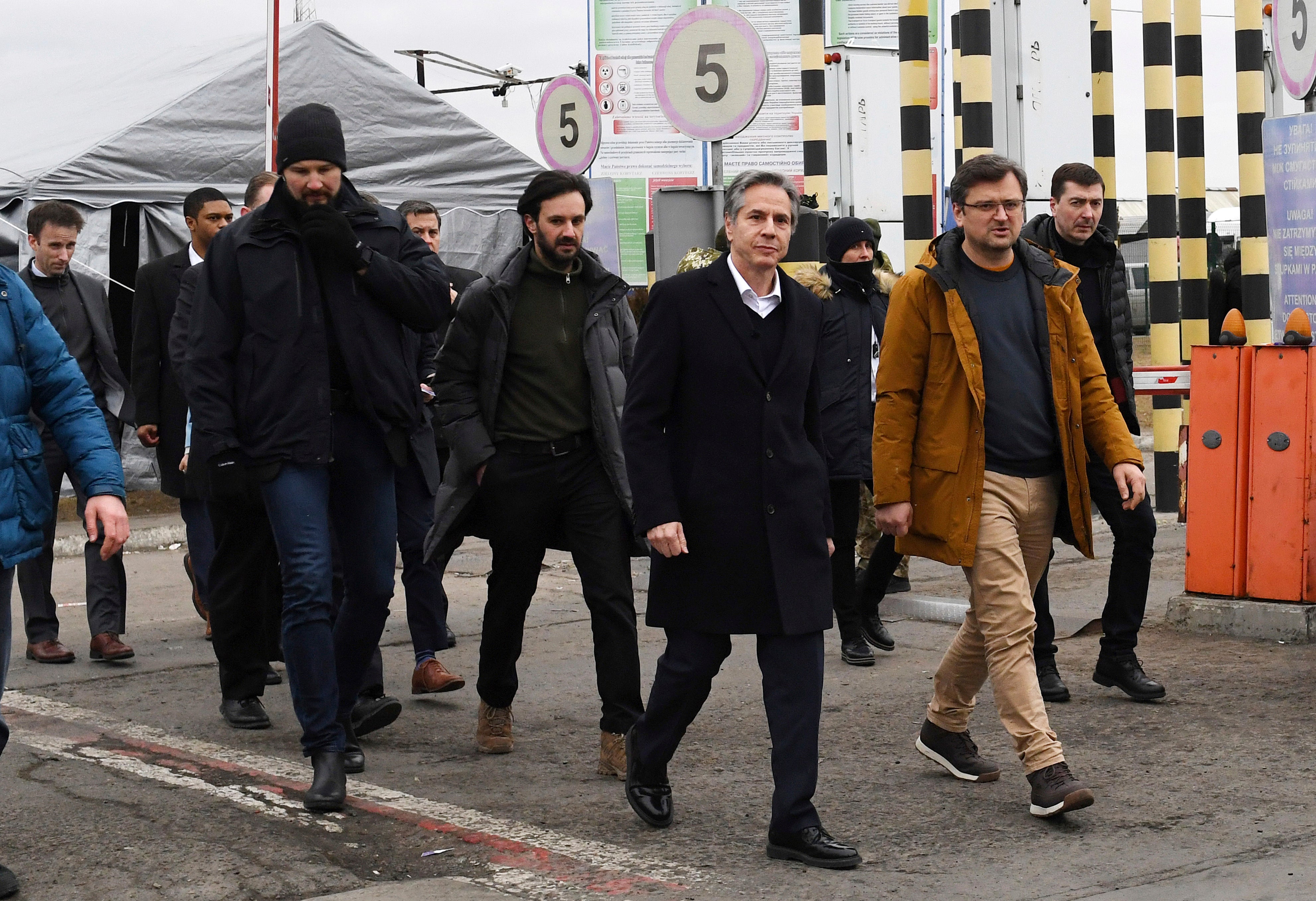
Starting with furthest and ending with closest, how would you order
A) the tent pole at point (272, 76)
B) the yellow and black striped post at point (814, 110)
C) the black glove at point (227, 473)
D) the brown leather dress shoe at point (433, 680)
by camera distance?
1. the yellow and black striped post at point (814, 110)
2. the tent pole at point (272, 76)
3. the brown leather dress shoe at point (433, 680)
4. the black glove at point (227, 473)

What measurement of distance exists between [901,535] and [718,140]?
15.2 feet

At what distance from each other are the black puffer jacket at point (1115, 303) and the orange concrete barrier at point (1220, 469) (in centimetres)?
123

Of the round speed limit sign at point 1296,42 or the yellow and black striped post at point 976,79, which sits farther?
the yellow and black striped post at point 976,79

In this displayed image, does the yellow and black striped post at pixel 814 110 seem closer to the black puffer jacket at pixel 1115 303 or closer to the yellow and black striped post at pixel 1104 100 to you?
the yellow and black striped post at pixel 1104 100

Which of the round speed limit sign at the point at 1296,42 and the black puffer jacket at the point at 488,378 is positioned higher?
the round speed limit sign at the point at 1296,42

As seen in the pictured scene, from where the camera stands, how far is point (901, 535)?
5.06 meters

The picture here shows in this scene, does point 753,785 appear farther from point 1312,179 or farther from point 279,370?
point 1312,179

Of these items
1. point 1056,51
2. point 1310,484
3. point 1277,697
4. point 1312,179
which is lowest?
point 1277,697

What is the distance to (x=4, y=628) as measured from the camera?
437 cm

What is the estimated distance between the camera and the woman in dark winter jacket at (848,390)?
23.4ft

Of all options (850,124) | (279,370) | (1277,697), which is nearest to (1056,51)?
(850,124)

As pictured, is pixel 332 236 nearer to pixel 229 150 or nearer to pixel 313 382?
pixel 313 382

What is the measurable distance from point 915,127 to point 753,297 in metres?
8.91

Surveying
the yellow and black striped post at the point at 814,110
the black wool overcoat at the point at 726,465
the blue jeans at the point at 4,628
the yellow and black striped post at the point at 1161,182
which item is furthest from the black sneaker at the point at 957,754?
the yellow and black striped post at the point at 814,110
